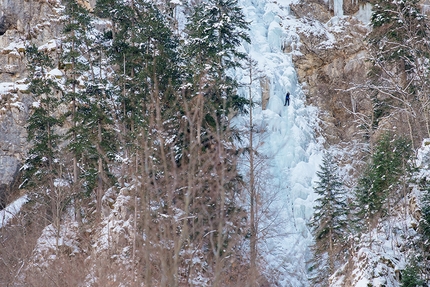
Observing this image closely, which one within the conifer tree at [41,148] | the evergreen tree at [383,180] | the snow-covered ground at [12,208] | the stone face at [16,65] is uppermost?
the stone face at [16,65]

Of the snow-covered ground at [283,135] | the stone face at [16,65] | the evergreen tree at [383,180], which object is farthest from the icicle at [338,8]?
the evergreen tree at [383,180]

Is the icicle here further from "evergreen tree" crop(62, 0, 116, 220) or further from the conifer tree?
the conifer tree

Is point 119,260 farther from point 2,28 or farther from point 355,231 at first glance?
point 2,28

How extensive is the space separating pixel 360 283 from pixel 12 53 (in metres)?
22.3

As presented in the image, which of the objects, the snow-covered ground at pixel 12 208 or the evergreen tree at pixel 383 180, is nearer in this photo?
the evergreen tree at pixel 383 180

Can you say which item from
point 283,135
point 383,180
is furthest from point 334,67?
point 383,180

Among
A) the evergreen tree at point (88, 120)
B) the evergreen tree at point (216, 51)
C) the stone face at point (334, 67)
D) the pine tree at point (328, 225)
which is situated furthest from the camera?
the stone face at point (334, 67)

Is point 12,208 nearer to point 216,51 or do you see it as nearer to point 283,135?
point 216,51

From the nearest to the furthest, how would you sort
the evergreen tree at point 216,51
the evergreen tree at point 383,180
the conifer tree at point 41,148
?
the evergreen tree at point 383,180, the evergreen tree at point 216,51, the conifer tree at point 41,148

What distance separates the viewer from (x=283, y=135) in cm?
2272

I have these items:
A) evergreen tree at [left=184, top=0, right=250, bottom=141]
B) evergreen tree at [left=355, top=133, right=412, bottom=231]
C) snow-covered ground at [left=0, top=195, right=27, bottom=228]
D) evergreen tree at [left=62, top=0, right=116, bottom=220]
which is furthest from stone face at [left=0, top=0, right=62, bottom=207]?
evergreen tree at [left=355, top=133, right=412, bottom=231]

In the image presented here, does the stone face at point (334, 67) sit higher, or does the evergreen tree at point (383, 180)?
the stone face at point (334, 67)

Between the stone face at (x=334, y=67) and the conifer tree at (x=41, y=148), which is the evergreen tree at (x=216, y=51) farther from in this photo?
the stone face at (x=334, y=67)

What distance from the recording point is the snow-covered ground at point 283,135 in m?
17.5
